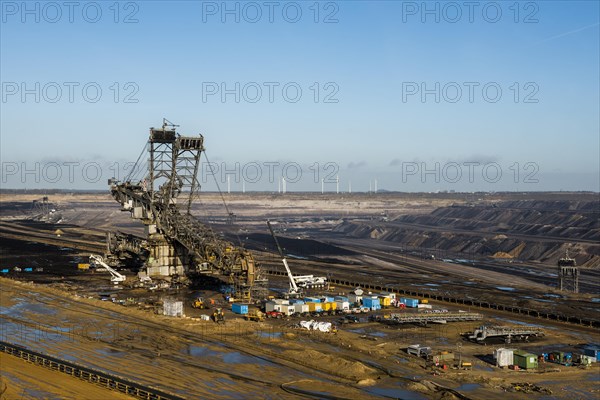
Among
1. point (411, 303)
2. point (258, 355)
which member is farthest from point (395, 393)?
point (411, 303)

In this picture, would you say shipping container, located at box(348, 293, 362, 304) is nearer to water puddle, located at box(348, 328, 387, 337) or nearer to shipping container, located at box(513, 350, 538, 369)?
water puddle, located at box(348, 328, 387, 337)

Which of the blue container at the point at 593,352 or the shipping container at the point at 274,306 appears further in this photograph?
the shipping container at the point at 274,306

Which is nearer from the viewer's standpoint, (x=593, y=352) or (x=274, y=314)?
(x=593, y=352)

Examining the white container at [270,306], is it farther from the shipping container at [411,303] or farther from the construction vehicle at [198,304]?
the shipping container at [411,303]

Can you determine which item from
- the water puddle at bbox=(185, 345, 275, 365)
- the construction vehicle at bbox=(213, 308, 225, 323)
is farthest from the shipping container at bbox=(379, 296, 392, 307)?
the water puddle at bbox=(185, 345, 275, 365)

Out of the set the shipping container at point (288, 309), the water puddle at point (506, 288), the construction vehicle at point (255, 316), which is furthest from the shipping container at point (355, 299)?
the water puddle at point (506, 288)

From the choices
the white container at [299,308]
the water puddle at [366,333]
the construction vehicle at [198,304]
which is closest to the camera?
the water puddle at [366,333]

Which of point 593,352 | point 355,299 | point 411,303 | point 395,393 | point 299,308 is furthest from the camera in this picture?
point 411,303

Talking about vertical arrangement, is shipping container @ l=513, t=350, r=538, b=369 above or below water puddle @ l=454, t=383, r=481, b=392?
above

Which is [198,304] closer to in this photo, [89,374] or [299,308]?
[299,308]
